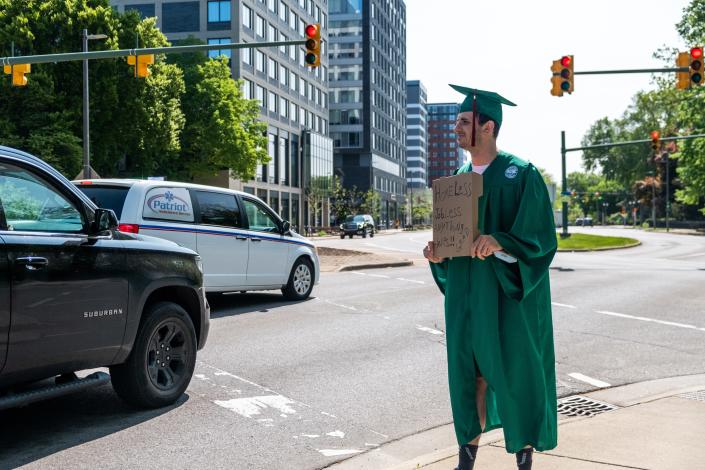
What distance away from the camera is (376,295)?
1410cm

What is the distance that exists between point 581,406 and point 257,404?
2.53m

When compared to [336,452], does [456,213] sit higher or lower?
higher

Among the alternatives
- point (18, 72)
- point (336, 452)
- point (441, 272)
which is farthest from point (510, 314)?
point (18, 72)

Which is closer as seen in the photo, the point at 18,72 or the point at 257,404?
the point at 257,404

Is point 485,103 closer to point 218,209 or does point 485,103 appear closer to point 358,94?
point 218,209

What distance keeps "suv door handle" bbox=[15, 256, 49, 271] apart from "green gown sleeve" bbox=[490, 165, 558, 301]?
2.73 meters

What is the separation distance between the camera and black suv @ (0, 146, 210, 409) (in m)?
4.44

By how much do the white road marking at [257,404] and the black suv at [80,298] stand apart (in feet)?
1.40

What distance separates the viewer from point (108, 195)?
31.8 ft

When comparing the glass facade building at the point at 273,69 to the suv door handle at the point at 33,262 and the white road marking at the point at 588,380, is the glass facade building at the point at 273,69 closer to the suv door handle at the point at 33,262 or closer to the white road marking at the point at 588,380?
the white road marking at the point at 588,380

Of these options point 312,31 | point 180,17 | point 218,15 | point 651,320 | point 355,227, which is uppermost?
point 180,17

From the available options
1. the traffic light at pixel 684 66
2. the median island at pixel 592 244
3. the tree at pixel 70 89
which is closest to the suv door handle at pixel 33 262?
the traffic light at pixel 684 66

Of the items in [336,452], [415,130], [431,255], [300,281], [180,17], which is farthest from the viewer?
[415,130]

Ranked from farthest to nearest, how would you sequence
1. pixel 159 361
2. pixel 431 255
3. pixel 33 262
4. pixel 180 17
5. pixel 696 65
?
pixel 180 17
pixel 696 65
pixel 159 361
pixel 33 262
pixel 431 255
